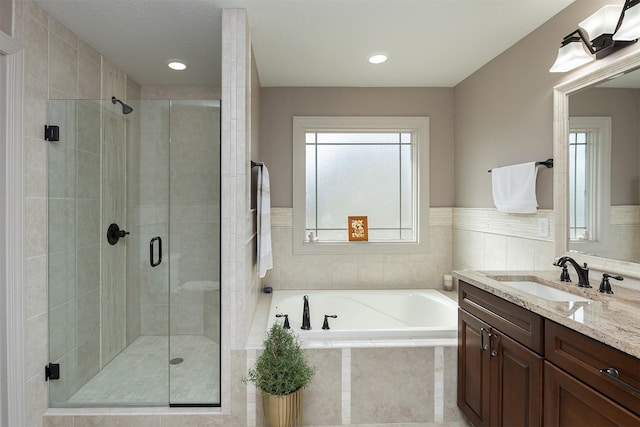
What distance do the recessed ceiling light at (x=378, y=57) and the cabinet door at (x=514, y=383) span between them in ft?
6.68

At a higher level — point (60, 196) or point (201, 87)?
point (201, 87)

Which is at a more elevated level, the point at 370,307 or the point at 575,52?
the point at 575,52

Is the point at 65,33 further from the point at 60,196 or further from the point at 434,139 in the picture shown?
the point at 434,139

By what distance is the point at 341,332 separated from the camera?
7.42 feet

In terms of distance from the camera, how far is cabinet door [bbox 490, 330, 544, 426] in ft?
4.84

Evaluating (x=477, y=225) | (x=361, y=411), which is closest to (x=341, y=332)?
(x=361, y=411)

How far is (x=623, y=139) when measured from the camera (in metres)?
1.67

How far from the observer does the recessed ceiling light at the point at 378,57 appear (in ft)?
8.86

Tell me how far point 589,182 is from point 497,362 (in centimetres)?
105

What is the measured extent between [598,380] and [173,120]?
2.32 m

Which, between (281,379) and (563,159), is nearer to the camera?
(281,379)

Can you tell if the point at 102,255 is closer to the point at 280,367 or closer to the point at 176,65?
the point at 280,367

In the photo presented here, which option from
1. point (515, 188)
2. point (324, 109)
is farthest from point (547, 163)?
point (324, 109)

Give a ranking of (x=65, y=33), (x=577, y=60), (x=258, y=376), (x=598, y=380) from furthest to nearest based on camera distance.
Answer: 1. (x=65, y=33)
2. (x=258, y=376)
3. (x=577, y=60)
4. (x=598, y=380)
